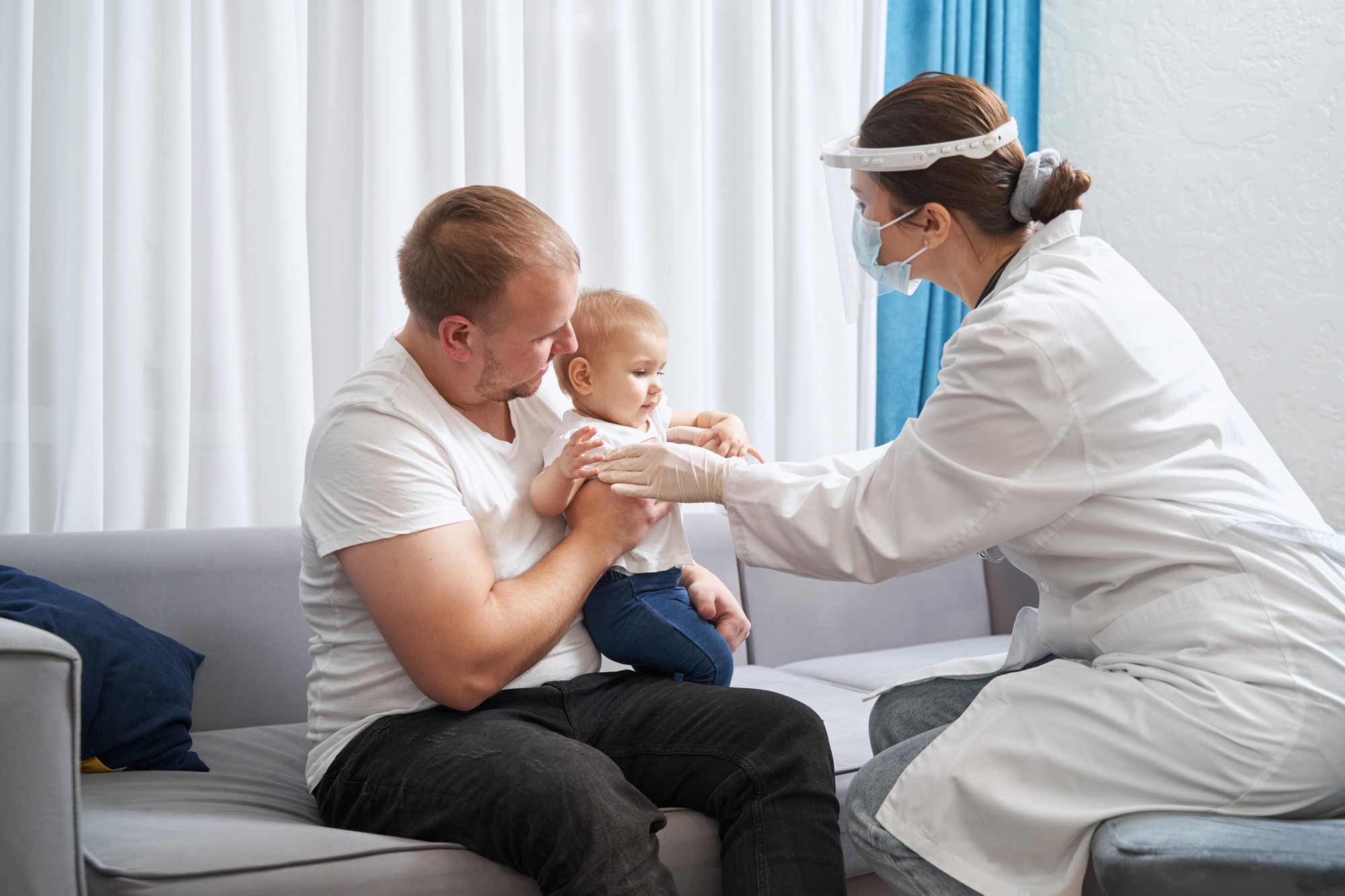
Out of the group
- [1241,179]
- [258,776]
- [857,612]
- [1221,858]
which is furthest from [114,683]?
[1241,179]

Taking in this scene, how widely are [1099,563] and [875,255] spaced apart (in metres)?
0.62

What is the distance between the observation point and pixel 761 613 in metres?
2.43

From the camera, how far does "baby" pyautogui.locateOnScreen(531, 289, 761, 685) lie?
1.47 metres

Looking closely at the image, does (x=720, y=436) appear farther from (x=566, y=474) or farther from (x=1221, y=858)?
(x=1221, y=858)

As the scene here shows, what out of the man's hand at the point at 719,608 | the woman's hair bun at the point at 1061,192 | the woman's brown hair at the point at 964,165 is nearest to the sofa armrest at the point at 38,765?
Answer: the man's hand at the point at 719,608

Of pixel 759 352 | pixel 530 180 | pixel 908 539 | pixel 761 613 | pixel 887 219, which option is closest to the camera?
pixel 908 539

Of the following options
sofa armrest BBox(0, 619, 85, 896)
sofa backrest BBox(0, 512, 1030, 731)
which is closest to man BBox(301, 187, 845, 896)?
sofa armrest BBox(0, 619, 85, 896)

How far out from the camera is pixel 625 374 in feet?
5.19

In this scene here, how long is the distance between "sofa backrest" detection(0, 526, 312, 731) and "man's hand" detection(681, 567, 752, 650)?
719 mm

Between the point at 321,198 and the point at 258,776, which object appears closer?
the point at 258,776

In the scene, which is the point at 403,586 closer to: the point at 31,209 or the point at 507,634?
the point at 507,634

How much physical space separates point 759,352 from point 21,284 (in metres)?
1.79

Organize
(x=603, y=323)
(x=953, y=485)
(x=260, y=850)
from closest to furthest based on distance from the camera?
(x=260, y=850) → (x=953, y=485) → (x=603, y=323)

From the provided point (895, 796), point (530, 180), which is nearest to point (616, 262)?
point (530, 180)
